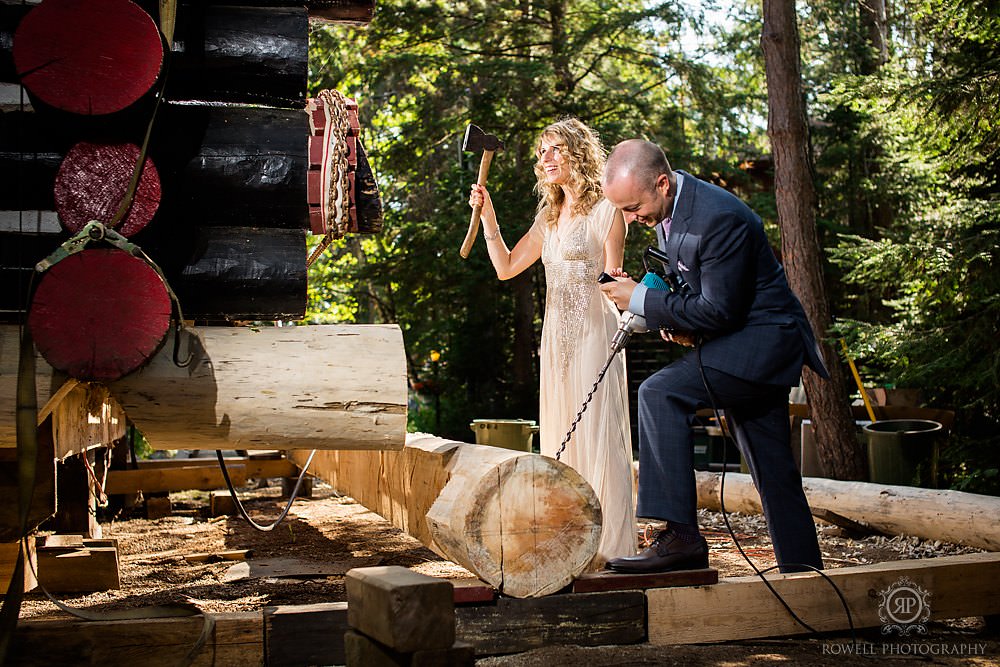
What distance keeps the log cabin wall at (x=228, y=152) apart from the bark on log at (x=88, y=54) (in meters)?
0.16

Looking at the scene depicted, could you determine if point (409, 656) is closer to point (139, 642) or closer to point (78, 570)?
point (139, 642)

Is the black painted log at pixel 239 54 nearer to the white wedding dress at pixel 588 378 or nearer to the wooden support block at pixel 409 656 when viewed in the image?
the white wedding dress at pixel 588 378

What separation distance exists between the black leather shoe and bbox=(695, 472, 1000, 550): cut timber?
2.64 metres

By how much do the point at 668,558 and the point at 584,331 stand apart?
142 cm

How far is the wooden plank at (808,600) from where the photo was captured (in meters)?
3.46

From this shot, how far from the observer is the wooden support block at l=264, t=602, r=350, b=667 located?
10.2 ft

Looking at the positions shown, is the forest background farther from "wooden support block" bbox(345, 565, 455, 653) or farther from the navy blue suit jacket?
"wooden support block" bbox(345, 565, 455, 653)

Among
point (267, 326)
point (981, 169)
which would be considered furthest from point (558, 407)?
point (981, 169)

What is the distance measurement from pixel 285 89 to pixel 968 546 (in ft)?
15.2

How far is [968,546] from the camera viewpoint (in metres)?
5.52

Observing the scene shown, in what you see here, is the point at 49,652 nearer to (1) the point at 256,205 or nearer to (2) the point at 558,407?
(1) the point at 256,205

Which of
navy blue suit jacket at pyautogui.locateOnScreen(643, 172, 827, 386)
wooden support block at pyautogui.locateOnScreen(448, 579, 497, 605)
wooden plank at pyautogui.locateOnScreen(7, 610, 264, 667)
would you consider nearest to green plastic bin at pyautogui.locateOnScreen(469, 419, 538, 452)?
navy blue suit jacket at pyautogui.locateOnScreen(643, 172, 827, 386)

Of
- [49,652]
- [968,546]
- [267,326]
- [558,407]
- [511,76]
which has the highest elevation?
[511,76]

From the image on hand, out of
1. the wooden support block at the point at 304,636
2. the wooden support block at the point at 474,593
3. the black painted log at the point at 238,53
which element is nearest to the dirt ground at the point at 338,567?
the wooden support block at the point at 474,593
